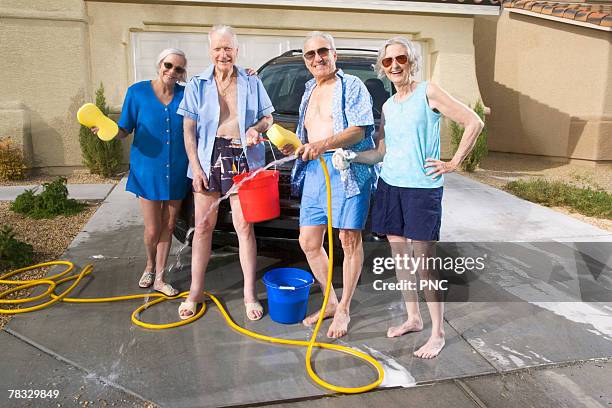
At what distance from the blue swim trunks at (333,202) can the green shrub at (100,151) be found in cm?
622

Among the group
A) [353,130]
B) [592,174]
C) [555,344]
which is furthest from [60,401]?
[592,174]

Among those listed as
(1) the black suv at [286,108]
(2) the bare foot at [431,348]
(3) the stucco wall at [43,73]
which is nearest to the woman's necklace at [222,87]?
(1) the black suv at [286,108]

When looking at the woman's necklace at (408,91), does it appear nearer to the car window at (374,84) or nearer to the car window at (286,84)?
the car window at (374,84)

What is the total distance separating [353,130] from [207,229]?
4.17ft

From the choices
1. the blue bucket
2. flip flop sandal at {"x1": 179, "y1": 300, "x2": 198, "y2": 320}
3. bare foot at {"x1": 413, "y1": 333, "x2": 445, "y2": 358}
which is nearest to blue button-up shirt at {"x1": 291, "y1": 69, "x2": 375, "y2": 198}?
the blue bucket

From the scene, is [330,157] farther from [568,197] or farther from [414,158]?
[568,197]

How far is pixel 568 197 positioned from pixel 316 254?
5502 mm

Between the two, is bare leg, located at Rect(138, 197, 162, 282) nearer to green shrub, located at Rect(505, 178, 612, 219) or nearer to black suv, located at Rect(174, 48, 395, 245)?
black suv, located at Rect(174, 48, 395, 245)

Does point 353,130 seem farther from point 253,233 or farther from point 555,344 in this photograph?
point 555,344

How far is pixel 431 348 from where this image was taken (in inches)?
120

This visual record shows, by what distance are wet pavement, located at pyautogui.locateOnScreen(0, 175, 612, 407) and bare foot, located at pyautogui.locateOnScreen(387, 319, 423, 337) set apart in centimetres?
6

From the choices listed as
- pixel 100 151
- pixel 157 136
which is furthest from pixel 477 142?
pixel 157 136

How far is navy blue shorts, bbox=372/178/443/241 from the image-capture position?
2.91 metres

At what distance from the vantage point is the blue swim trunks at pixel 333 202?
10.2ft
